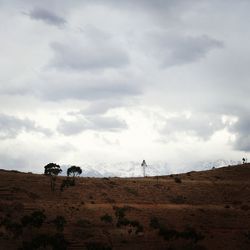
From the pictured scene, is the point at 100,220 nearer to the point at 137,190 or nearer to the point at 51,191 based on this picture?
the point at 51,191

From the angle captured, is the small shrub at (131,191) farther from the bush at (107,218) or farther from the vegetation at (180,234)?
the vegetation at (180,234)

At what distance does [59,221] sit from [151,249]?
52.6 ft

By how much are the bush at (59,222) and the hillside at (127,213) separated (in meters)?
0.22

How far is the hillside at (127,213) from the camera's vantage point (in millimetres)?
55719

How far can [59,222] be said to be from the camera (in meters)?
62.1

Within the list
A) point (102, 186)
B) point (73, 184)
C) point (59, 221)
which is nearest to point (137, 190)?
point (102, 186)

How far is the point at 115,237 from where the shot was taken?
57781mm

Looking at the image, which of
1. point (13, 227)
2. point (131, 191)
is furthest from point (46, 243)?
point (131, 191)

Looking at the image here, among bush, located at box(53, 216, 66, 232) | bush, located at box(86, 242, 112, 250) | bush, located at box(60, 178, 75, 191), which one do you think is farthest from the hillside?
bush, located at box(60, 178, 75, 191)

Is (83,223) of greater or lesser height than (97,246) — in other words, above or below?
above

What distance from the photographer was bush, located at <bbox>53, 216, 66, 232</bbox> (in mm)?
60078

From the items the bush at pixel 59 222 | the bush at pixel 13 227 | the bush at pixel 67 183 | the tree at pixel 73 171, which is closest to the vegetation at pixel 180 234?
the bush at pixel 59 222

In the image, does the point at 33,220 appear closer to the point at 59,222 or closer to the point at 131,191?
the point at 59,222

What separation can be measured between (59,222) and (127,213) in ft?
48.5
